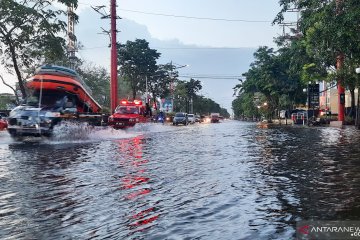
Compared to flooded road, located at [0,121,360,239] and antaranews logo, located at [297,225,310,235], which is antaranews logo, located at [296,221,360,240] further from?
flooded road, located at [0,121,360,239]

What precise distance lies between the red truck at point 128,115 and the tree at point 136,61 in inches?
1670

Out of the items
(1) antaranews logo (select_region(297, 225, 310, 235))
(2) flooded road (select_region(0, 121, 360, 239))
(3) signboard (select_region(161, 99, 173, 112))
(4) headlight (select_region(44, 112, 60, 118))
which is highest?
(3) signboard (select_region(161, 99, 173, 112))

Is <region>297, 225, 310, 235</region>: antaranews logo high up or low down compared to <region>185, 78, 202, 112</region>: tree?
down

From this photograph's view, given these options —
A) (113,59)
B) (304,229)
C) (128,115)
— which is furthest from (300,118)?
(304,229)

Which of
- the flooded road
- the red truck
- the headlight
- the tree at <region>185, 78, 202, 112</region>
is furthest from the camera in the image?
the tree at <region>185, 78, 202, 112</region>

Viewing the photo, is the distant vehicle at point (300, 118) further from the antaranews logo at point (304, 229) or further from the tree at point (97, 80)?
the antaranews logo at point (304, 229)

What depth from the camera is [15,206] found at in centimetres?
606

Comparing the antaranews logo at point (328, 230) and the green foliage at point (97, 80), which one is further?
the green foliage at point (97, 80)

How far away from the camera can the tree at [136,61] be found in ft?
248

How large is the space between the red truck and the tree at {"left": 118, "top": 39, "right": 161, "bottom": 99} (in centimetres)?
4241

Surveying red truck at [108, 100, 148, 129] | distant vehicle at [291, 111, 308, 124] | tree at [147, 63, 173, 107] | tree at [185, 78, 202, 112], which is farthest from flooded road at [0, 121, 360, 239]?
tree at [185, 78, 202, 112]

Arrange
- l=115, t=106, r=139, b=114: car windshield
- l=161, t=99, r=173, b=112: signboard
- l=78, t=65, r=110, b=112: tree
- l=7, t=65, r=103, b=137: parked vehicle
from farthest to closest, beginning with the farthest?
l=161, t=99, r=173, b=112: signboard
l=78, t=65, r=110, b=112: tree
l=115, t=106, r=139, b=114: car windshield
l=7, t=65, r=103, b=137: parked vehicle

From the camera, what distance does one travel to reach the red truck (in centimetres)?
3027

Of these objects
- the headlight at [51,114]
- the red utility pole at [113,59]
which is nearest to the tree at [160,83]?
the red utility pole at [113,59]
